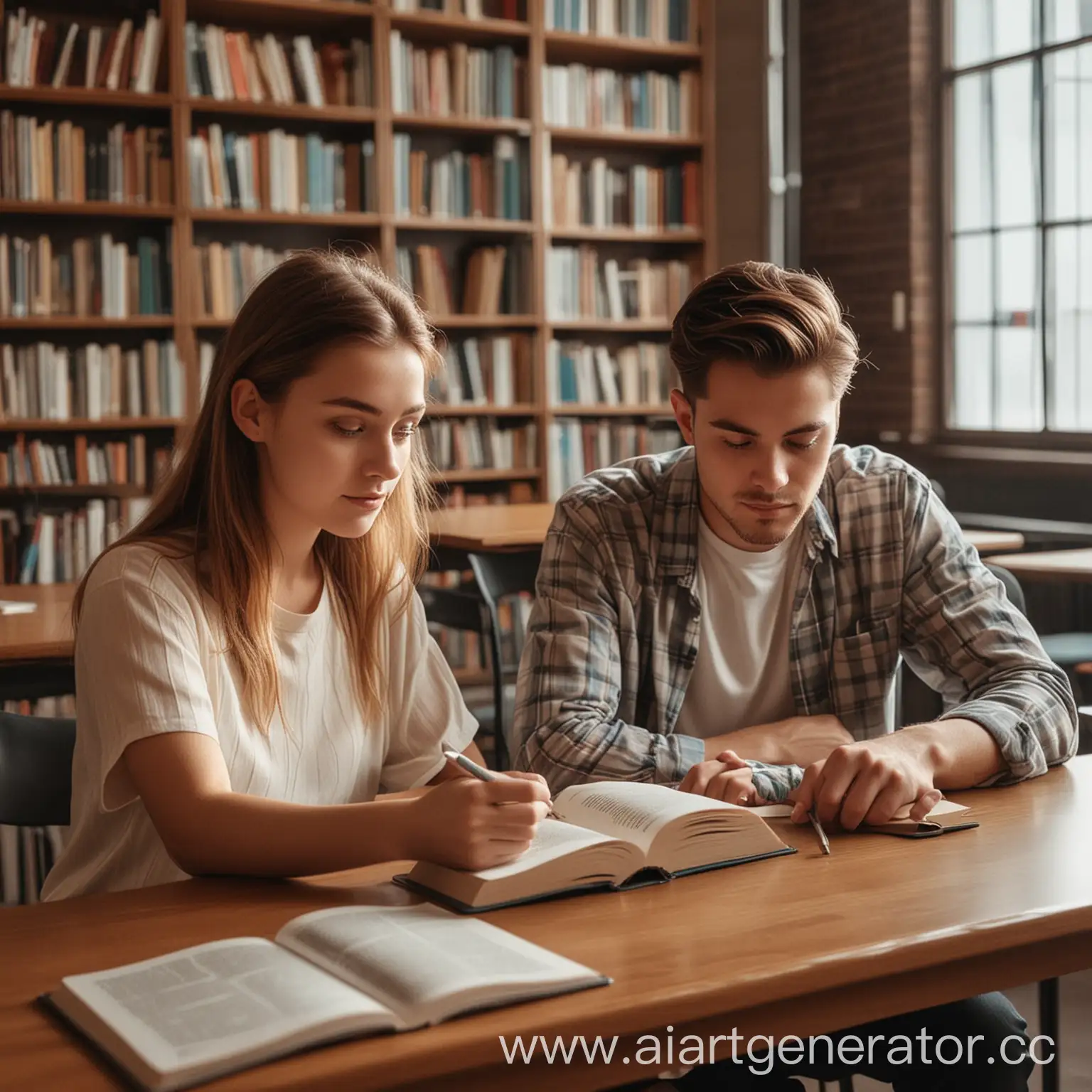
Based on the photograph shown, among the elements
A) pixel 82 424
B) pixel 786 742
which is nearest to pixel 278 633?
pixel 786 742

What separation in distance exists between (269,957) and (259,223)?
4.78m

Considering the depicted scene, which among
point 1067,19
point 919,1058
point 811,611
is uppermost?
point 1067,19

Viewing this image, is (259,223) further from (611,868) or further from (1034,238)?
(611,868)

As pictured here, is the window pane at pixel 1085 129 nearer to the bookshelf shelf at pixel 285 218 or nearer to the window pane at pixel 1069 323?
the window pane at pixel 1069 323

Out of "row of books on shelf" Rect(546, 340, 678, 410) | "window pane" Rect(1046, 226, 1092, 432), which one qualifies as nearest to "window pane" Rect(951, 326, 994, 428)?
"window pane" Rect(1046, 226, 1092, 432)

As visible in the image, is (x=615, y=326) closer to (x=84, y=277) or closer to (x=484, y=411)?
(x=484, y=411)

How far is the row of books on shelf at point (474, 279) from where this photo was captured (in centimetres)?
558

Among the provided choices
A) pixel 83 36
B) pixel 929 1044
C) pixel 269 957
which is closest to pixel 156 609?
pixel 269 957

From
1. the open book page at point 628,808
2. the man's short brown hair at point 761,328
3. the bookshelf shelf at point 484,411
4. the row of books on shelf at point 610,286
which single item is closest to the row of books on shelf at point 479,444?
the bookshelf shelf at point 484,411

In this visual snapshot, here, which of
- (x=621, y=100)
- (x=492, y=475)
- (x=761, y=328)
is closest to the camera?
(x=761, y=328)

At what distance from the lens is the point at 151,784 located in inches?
51.3

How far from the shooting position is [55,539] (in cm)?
502

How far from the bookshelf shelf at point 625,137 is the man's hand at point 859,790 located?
4.66 meters

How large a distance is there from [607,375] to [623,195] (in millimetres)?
768
